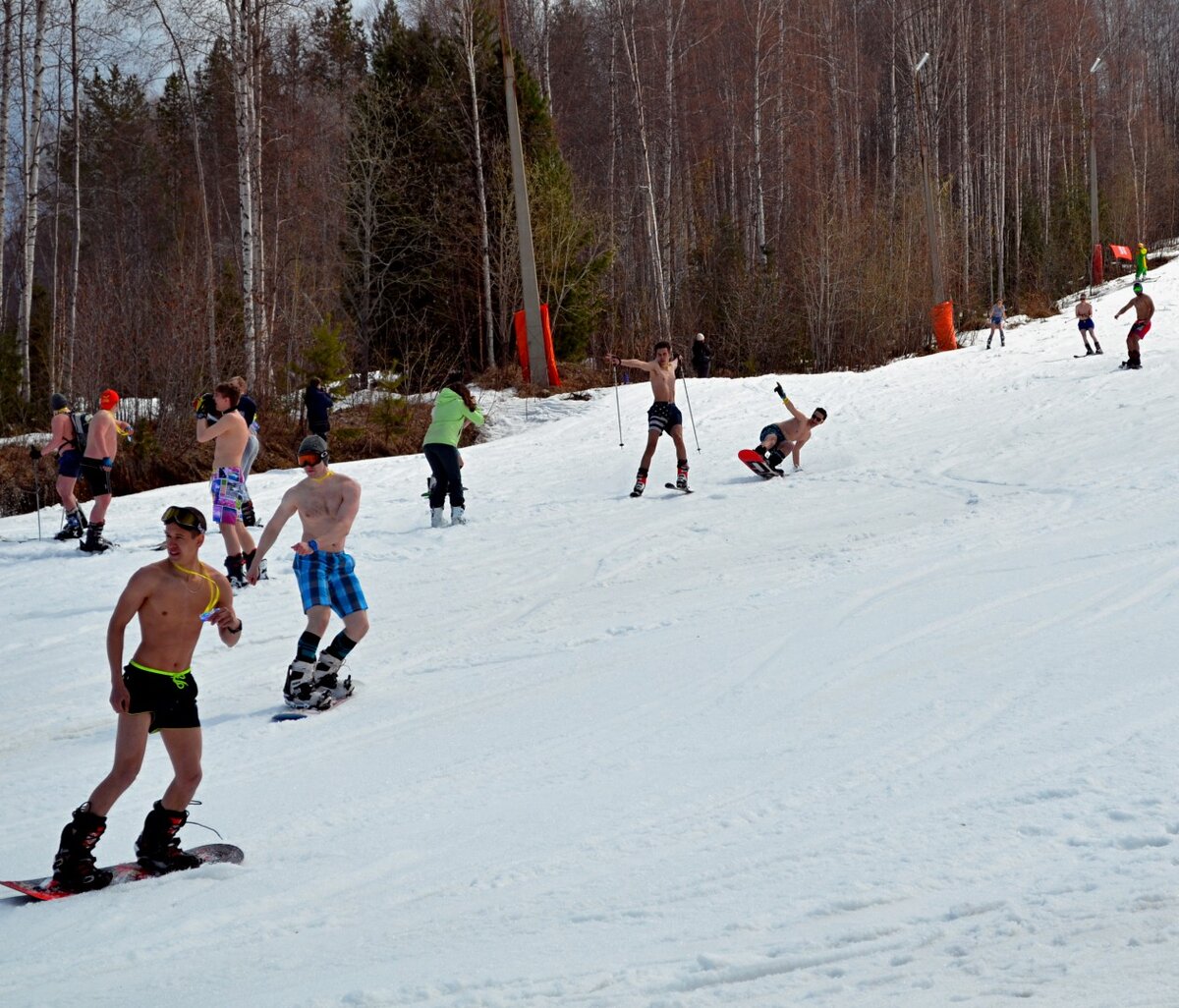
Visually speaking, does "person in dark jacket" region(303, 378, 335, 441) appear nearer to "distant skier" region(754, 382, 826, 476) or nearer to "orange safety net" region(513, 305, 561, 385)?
"distant skier" region(754, 382, 826, 476)

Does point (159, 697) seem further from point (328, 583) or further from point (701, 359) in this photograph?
point (701, 359)

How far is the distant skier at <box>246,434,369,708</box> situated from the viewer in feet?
24.5

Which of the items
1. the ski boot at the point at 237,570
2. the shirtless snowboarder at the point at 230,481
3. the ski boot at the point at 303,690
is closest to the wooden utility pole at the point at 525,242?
the shirtless snowboarder at the point at 230,481

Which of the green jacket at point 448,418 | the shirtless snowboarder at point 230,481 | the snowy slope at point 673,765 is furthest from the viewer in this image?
the green jacket at point 448,418

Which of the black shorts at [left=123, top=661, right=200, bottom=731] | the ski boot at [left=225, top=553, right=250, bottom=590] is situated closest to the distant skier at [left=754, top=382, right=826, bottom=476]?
the ski boot at [left=225, top=553, right=250, bottom=590]

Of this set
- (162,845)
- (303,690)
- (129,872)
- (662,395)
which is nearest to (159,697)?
(162,845)

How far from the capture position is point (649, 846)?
5.00m

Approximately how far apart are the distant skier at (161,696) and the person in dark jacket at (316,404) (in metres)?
11.7

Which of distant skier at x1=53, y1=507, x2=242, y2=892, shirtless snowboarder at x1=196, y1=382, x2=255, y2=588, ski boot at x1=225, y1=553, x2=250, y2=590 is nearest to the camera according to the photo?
distant skier at x1=53, y1=507, x2=242, y2=892

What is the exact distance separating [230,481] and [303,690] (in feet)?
12.0

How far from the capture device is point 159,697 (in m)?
5.17

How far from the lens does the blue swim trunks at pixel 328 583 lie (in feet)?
24.5

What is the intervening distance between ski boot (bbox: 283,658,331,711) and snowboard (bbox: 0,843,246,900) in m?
2.16

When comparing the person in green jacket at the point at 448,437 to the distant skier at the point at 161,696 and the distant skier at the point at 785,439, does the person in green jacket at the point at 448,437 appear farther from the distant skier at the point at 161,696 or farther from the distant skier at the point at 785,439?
the distant skier at the point at 161,696
